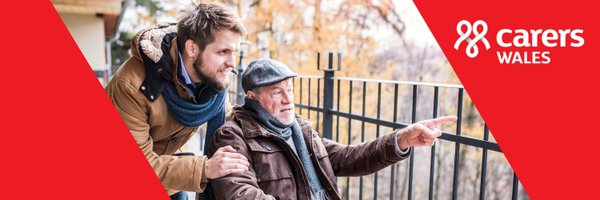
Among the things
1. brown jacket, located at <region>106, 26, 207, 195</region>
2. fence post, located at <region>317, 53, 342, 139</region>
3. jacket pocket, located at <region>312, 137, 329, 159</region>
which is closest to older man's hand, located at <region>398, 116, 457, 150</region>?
jacket pocket, located at <region>312, 137, 329, 159</region>

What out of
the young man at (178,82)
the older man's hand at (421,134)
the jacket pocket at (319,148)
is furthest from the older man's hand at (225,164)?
the older man's hand at (421,134)

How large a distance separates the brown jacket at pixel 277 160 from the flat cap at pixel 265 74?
13cm

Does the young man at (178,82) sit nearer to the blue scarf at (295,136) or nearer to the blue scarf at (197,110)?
the blue scarf at (197,110)

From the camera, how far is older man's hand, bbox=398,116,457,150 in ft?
6.32

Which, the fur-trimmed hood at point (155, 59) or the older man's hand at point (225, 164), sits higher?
the fur-trimmed hood at point (155, 59)

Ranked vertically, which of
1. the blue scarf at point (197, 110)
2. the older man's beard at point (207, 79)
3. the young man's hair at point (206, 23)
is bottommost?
the blue scarf at point (197, 110)

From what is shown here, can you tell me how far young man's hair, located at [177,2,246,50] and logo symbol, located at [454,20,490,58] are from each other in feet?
5.76

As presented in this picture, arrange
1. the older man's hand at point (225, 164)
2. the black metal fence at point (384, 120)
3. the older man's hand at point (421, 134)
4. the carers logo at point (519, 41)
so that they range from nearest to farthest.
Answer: the older man's hand at point (225, 164) → the older man's hand at point (421, 134) → the black metal fence at point (384, 120) → the carers logo at point (519, 41)

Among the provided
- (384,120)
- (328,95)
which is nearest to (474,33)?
(384,120)

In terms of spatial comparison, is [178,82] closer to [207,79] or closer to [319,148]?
[207,79]

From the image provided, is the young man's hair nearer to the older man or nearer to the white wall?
the older man

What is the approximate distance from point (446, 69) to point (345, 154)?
34.2ft

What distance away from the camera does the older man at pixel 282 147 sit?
5.87ft

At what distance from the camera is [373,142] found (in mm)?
2053
